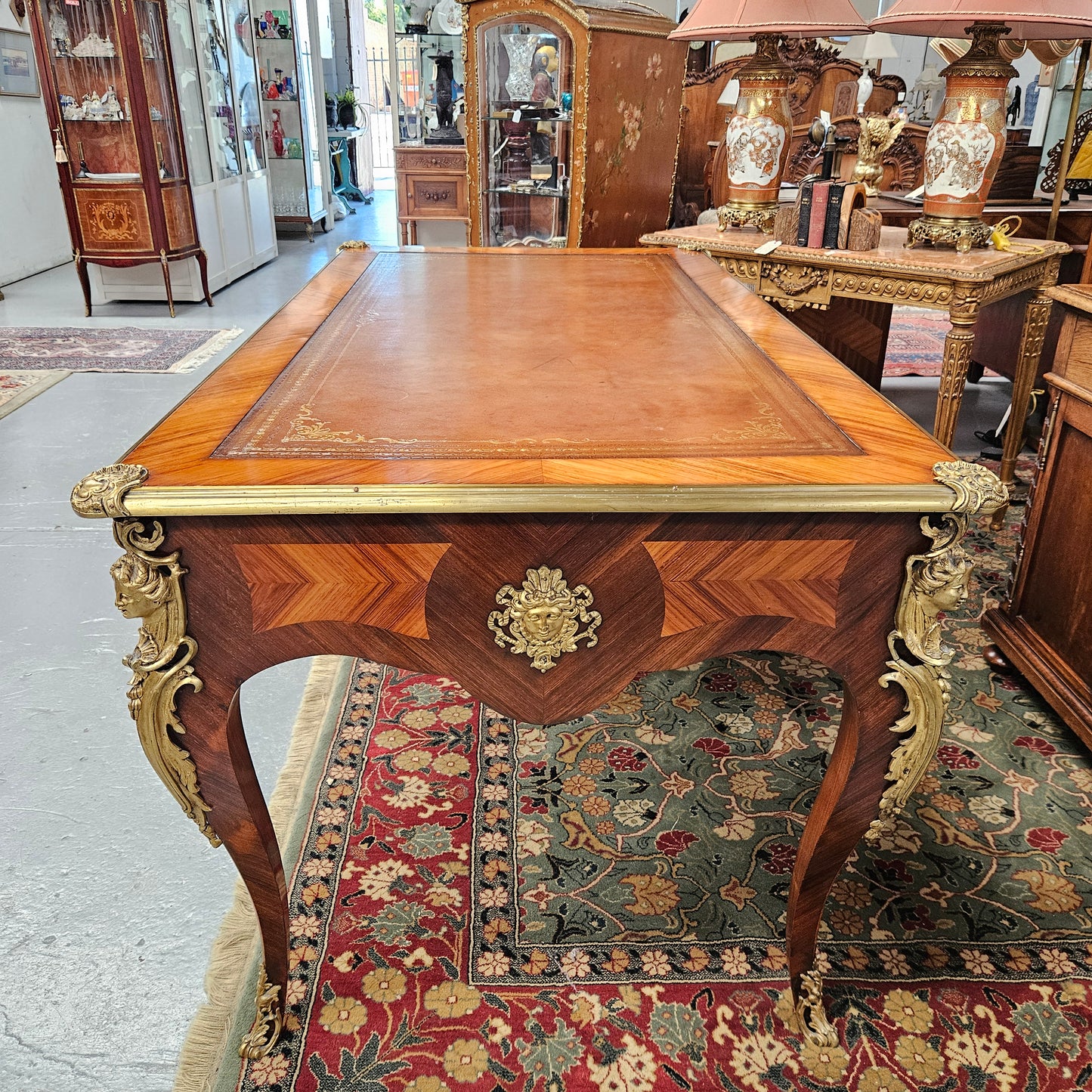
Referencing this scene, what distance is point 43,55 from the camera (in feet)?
16.7

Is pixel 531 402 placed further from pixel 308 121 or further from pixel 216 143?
pixel 308 121

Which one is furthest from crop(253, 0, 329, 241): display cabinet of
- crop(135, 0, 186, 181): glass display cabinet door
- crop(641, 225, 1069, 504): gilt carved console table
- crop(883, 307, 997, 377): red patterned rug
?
crop(641, 225, 1069, 504): gilt carved console table

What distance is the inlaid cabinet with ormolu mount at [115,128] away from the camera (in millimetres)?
5168

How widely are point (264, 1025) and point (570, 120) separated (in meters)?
3.85

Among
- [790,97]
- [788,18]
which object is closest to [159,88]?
[790,97]

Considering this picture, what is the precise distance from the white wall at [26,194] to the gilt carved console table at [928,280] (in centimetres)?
611

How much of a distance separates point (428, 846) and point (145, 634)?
0.90m

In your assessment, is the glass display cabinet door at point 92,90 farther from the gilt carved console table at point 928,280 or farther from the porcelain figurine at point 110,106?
the gilt carved console table at point 928,280

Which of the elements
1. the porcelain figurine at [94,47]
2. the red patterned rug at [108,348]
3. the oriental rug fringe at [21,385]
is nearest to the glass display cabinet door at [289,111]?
the porcelain figurine at [94,47]

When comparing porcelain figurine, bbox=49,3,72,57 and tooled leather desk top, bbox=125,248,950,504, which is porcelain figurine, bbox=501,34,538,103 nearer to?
tooled leather desk top, bbox=125,248,950,504

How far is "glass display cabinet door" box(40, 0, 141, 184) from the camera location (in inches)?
204

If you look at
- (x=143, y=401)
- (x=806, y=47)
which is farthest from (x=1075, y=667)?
(x=806, y=47)

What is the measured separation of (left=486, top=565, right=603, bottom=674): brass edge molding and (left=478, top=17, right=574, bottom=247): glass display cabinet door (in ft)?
11.6

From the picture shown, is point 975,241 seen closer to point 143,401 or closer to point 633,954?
point 633,954
